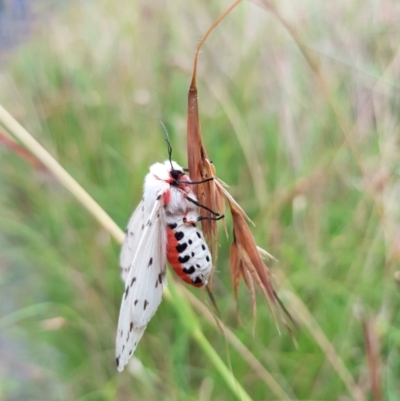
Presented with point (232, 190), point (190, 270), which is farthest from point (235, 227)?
point (232, 190)

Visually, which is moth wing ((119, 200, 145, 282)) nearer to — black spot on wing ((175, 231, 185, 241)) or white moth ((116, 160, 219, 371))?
white moth ((116, 160, 219, 371))

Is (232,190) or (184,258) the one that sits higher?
(232,190)

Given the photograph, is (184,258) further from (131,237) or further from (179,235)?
(131,237)

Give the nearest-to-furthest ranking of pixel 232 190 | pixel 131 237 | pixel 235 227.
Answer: pixel 235 227
pixel 131 237
pixel 232 190

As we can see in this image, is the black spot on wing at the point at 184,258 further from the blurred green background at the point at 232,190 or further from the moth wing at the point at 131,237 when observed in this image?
the blurred green background at the point at 232,190

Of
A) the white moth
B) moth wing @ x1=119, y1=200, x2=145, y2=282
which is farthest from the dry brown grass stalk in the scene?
moth wing @ x1=119, y1=200, x2=145, y2=282

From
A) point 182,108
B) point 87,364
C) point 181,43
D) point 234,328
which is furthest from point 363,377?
point 181,43

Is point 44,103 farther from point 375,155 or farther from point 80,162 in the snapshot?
point 375,155
